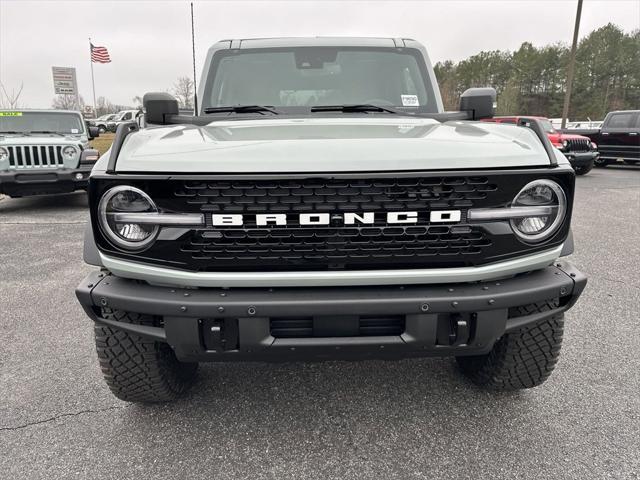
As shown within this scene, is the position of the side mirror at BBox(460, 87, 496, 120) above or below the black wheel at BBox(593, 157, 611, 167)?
above

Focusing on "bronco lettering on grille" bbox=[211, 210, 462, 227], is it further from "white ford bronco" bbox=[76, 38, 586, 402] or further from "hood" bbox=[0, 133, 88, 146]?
"hood" bbox=[0, 133, 88, 146]

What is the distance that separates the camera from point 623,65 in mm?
50562

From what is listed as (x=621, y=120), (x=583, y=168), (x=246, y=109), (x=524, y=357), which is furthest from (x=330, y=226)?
(x=621, y=120)

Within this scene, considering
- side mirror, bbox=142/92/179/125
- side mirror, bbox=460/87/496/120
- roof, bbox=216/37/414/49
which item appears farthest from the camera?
roof, bbox=216/37/414/49

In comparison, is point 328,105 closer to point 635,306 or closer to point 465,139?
point 465,139

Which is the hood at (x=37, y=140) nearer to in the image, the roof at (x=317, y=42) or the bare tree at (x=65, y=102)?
the roof at (x=317, y=42)

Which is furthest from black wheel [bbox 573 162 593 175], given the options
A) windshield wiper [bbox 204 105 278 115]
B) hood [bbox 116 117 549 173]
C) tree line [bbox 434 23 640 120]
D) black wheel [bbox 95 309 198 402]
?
tree line [bbox 434 23 640 120]

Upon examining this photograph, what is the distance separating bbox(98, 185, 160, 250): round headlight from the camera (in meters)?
1.88

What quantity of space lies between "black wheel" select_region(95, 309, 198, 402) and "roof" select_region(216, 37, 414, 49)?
2.25m

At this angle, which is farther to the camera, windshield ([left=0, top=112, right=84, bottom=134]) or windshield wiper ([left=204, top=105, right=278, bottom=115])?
windshield ([left=0, top=112, right=84, bottom=134])

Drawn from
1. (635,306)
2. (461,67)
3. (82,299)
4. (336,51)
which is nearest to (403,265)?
(82,299)

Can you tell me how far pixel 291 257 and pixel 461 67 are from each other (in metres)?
73.7

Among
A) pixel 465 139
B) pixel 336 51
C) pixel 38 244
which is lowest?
pixel 38 244

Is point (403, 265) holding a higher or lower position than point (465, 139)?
lower
